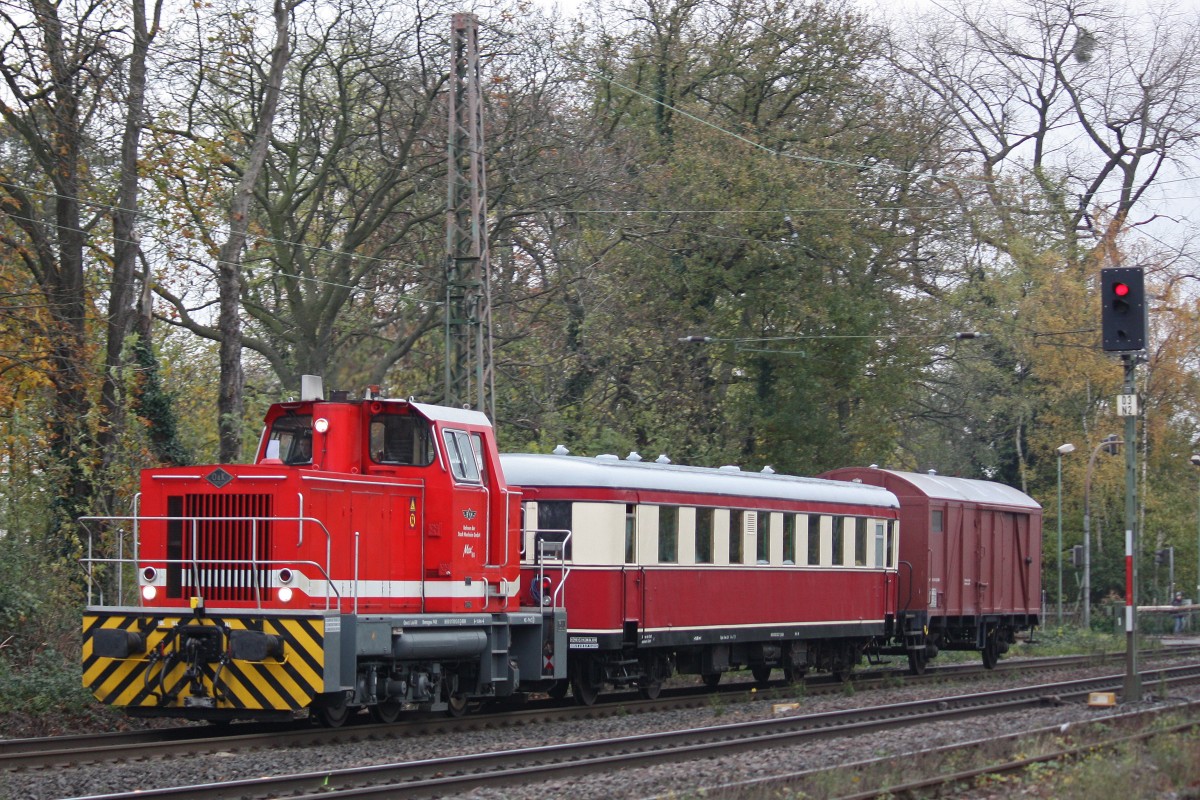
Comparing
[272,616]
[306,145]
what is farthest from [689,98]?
[272,616]

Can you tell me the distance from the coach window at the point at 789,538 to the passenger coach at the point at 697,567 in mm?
24

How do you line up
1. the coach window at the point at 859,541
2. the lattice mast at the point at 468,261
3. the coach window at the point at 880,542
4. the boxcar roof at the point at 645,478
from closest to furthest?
the boxcar roof at the point at 645,478, the lattice mast at the point at 468,261, the coach window at the point at 859,541, the coach window at the point at 880,542

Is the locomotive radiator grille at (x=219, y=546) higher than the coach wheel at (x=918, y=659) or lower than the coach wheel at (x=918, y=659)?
higher

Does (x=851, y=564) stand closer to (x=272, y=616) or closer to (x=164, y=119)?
(x=272, y=616)

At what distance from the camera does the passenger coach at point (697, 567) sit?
17.8 meters

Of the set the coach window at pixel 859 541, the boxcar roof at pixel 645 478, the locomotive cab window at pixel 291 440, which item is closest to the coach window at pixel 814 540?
the boxcar roof at pixel 645 478

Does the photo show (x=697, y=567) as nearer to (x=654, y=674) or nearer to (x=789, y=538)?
(x=654, y=674)

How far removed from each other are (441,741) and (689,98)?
1159 inches

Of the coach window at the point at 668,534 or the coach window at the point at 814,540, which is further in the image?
the coach window at the point at 814,540

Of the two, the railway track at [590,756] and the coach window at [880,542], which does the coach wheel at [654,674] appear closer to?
the railway track at [590,756]

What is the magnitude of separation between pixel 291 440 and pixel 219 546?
1.46 meters

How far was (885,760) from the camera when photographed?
12609mm

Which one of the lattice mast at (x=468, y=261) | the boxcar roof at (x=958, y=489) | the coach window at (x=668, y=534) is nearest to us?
the coach window at (x=668, y=534)

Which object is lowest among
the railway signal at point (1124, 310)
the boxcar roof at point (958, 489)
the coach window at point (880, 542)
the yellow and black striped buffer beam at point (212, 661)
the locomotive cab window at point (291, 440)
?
the yellow and black striped buffer beam at point (212, 661)
